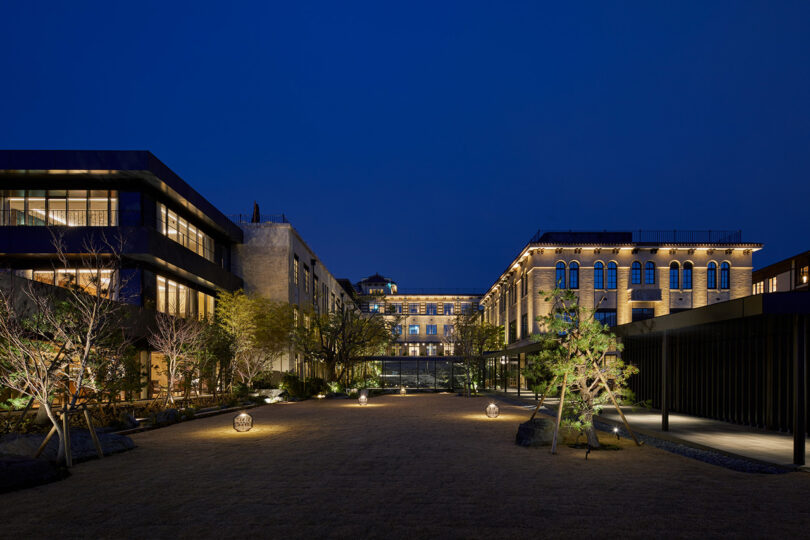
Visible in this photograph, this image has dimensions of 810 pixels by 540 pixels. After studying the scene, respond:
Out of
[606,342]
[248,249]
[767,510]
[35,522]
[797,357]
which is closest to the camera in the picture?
[35,522]

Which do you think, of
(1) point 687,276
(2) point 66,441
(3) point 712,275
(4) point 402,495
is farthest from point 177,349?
(3) point 712,275

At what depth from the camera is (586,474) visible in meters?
10.1

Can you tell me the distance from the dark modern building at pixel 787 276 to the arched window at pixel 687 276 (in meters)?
5.60

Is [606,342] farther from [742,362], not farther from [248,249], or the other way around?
[248,249]

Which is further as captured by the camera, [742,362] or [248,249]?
[248,249]

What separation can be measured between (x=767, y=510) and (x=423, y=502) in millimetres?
4753

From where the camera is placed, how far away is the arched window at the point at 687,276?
4588 centimetres

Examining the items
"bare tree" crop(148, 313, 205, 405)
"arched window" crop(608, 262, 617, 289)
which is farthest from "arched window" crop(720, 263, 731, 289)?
"bare tree" crop(148, 313, 205, 405)

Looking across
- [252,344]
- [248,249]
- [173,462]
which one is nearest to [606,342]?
[173,462]

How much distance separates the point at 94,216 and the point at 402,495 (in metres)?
27.5

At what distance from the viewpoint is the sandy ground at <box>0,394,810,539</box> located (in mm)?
6906

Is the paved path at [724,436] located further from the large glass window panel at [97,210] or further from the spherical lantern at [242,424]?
the large glass window panel at [97,210]

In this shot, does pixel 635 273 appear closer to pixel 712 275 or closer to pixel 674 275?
pixel 674 275

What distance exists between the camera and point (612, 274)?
45.9m
